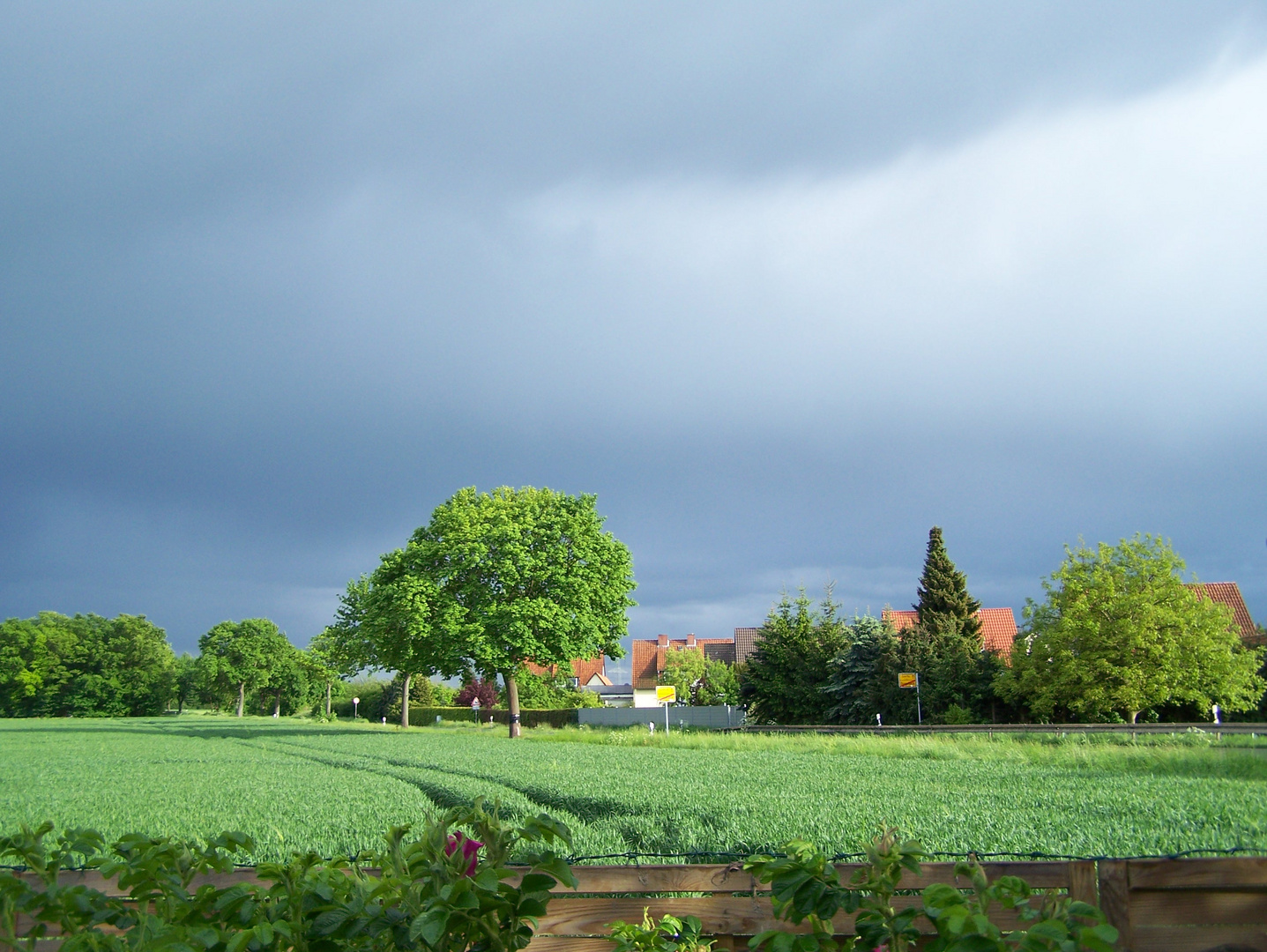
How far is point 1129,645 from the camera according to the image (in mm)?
32906

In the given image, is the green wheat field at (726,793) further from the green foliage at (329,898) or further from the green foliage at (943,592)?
the green foliage at (943,592)

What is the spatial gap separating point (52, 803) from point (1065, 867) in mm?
16869

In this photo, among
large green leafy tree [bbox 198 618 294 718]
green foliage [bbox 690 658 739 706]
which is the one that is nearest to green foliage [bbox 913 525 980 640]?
green foliage [bbox 690 658 739 706]

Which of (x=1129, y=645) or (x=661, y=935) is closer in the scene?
(x=661, y=935)

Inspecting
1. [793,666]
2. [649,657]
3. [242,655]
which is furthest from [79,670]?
Result: [793,666]

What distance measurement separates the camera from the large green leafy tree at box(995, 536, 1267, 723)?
32.4m

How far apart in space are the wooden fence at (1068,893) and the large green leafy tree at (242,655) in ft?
346

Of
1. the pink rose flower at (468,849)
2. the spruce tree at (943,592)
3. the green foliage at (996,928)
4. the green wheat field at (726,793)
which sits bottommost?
the green wheat field at (726,793)

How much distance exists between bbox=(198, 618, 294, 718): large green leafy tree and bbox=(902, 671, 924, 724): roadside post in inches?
3209

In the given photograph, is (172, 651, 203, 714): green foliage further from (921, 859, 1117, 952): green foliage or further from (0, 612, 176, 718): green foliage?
(921, 859, 1117, 952): green foliage

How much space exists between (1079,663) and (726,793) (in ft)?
85.6

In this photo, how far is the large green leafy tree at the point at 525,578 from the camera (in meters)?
38.5

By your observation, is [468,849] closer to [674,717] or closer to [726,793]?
[726,793]

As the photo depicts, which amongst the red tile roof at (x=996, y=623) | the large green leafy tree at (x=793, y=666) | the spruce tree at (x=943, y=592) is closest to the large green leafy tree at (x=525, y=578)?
the large green leafy tree at (x=793, y=666)
